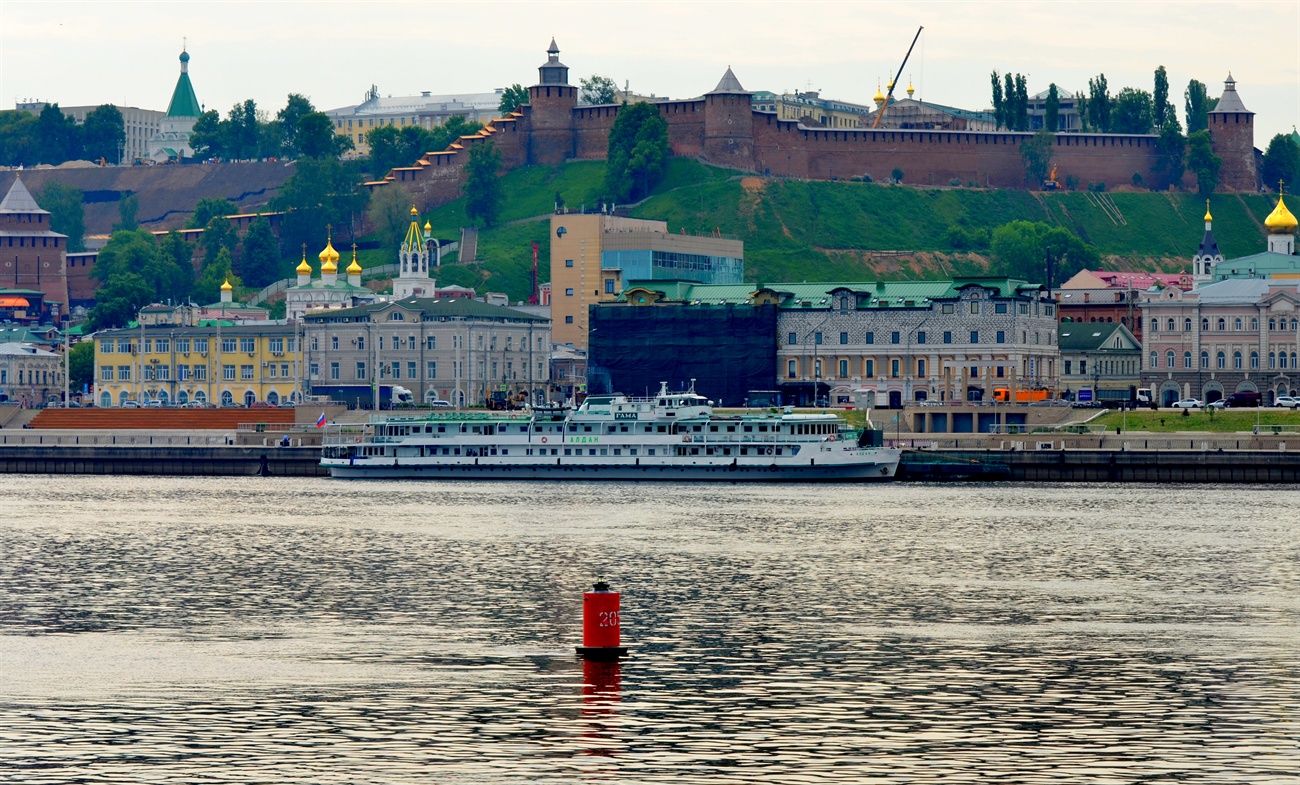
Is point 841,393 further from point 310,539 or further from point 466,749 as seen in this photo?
point 466,749

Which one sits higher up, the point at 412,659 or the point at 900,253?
the point at 900,253

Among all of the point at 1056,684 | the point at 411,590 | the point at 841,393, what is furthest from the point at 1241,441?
the point at 1056,684

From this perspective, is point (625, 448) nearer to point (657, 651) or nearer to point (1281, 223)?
point (657, 651)

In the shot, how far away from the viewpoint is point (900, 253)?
19512cm

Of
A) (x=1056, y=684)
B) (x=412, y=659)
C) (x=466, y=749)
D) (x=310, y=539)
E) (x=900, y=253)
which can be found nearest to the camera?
(x=466, y=749)

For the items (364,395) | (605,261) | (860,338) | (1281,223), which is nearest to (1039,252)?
(1281,223)

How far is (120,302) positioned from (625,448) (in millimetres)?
91018

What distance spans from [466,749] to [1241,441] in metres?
86.2

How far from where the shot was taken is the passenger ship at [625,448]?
345 ft

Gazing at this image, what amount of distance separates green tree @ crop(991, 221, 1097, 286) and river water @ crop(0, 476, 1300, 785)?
119 m

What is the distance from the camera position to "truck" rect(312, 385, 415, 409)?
481ft

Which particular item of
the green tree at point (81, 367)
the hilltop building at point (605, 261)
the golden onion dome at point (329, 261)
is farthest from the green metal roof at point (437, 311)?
the golden onion dome at point (329, 261)

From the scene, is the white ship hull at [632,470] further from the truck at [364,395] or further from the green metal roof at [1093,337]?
the green metal roof at [1093,337]

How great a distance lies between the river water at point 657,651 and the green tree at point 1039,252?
11923 cm
